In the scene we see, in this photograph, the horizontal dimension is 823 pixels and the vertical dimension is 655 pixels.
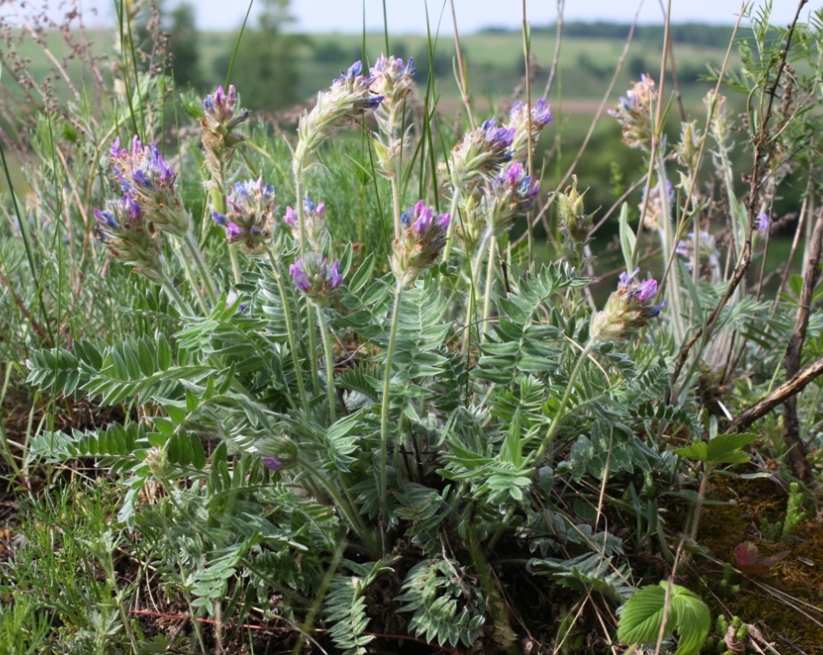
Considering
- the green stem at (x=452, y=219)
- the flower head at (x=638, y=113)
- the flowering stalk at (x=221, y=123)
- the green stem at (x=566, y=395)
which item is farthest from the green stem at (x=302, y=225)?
the flower head at (x=638, y=113)

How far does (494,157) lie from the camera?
3.97ft

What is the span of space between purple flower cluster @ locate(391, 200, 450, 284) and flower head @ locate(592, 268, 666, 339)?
23cm

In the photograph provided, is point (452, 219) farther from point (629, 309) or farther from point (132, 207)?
point (132, 207)

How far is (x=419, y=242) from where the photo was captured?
1034 millimetres

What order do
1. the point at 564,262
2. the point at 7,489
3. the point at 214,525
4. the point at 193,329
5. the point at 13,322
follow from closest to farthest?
the point at 193,329 < the point at 214,525 < the point at 564,262 < the point at 7,489 < the point at 13,322

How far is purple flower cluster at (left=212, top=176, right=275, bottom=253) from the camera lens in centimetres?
111

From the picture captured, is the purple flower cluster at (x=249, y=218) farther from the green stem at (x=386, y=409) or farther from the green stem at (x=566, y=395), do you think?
the green stem at (x=566, y=395)

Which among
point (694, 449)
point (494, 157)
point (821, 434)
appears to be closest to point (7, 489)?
point (494, 157)

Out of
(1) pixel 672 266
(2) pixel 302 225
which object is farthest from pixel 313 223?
(1) pixel 672 266

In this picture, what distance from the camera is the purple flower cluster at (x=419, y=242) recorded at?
1030 mm

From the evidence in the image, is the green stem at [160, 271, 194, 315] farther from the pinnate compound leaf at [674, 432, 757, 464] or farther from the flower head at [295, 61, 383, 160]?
the pinnate compound leaf at [674, 432, 757, 464]

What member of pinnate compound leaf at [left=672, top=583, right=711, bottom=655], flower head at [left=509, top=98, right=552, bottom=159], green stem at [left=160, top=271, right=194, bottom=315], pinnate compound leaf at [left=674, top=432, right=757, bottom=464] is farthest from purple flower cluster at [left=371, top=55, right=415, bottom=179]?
pinnate compound leaf at [left=672, top=583, right=711, bottom=655]

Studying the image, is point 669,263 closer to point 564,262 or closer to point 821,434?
point 564,262

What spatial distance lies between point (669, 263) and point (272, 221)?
0.73 m
